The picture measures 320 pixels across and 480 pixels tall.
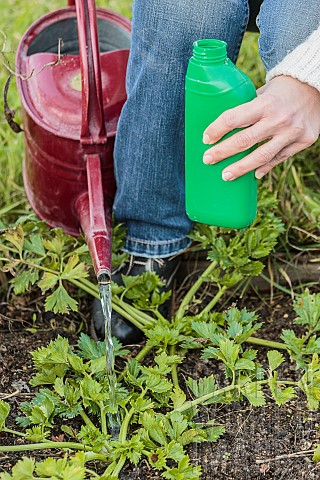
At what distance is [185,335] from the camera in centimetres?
169

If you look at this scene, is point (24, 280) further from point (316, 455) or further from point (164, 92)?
point (316, 455)

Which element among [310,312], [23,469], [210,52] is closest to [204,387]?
[310,312]

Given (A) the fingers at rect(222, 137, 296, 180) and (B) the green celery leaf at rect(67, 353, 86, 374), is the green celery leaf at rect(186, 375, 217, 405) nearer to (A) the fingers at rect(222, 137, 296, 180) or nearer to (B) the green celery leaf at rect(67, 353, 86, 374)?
(B) the green celery leaf at rect(67, 353, 86, 374)

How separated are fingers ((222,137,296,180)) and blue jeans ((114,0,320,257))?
0.85 feet

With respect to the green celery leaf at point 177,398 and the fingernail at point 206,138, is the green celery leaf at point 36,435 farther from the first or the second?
the fingernail at point 206,138

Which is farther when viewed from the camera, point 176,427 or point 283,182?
point 283,182

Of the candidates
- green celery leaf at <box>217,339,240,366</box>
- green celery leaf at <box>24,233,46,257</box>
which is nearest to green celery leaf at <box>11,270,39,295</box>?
green celery leaf at <box>24,233,46,257</box>

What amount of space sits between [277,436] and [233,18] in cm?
84

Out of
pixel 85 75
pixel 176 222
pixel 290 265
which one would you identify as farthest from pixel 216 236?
pixel 85 75

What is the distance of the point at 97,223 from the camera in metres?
1.59

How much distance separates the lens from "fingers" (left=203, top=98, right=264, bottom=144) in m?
→ 1.32

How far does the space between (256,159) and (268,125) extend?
0.21ft

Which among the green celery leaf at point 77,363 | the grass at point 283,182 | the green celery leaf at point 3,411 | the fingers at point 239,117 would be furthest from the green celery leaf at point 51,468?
the grass at point 283,182

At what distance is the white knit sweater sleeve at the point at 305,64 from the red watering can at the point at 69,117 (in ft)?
1.43
